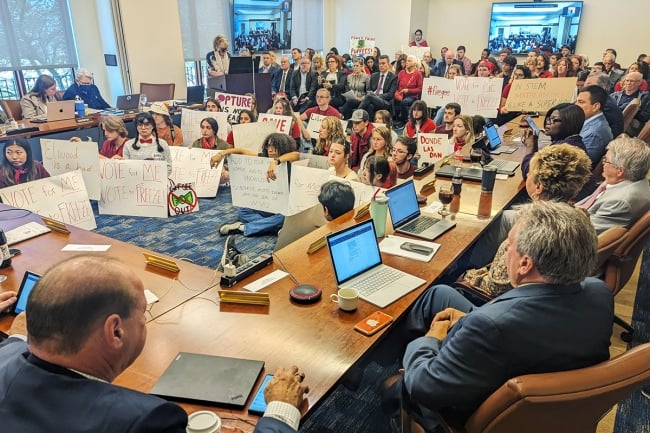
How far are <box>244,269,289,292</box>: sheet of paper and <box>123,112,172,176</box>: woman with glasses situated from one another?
10.4 feet

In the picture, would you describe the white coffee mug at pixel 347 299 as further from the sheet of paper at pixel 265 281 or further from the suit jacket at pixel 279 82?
the suit jacket at pixel 279 82

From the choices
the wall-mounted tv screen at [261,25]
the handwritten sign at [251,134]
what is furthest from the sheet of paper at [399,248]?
the wall-mounted tv screen at [261,25]

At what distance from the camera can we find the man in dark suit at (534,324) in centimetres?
132

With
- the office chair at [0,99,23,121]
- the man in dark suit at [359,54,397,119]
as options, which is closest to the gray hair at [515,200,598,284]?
the office chair at [0,99,23,121]

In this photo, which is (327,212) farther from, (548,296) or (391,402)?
(548,296)

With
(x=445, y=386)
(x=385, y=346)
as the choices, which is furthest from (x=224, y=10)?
(x=445, y=386)

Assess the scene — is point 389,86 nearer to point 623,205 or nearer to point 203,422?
point 623,205

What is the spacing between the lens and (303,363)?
1542 millimetres

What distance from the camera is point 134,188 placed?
15.0ft

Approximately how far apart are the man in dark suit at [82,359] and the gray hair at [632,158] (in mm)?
2732

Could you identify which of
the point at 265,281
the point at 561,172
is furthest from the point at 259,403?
the point at 561,172

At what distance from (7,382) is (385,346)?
1.57 metres

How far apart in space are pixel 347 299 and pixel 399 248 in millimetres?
669

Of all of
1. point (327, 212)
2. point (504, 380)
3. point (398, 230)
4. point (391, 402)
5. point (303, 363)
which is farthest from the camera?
point (327, 212)
